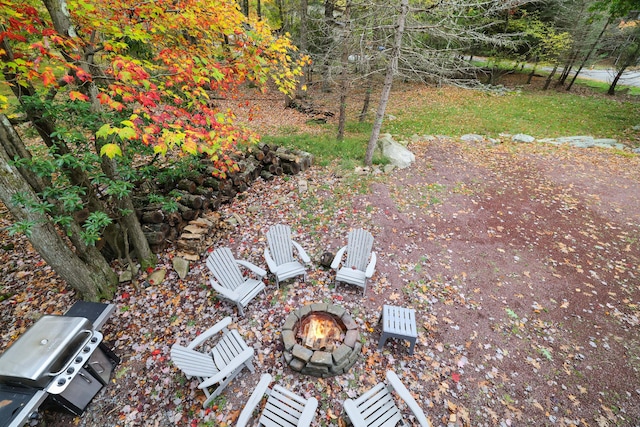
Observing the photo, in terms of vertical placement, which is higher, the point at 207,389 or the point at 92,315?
the point at 92,315

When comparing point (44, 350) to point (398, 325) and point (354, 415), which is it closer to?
point (354, 415)

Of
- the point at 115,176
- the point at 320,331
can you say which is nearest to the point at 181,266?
the point at 115,176

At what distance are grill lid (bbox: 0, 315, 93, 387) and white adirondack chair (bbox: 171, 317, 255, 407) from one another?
1.21m

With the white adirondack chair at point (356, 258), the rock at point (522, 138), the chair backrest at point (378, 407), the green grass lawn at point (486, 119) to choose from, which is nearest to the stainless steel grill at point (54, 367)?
the chair backrest at point (378, 407)

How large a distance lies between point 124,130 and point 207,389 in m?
3.57

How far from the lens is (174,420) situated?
3.44m

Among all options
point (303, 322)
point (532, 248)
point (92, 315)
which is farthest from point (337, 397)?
point (532, 248)

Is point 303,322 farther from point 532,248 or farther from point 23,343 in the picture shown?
point 532,248

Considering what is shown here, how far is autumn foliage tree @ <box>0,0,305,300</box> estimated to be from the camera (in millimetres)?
3480

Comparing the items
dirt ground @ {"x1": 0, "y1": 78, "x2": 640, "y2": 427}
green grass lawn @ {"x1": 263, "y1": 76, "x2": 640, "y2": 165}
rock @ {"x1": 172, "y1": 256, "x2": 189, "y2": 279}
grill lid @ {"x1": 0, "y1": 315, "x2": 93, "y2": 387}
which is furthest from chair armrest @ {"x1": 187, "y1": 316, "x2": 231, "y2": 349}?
green grass lawn @ {"x1": 263, "y1": 76, "x2": 640, "y2": 165}

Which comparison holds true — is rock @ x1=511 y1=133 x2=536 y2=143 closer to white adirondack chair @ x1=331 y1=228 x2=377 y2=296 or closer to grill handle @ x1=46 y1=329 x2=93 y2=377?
white adirondack chair @ x1=331 y1=228 x2=377 y2=296

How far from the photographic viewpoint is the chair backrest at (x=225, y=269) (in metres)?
4.81

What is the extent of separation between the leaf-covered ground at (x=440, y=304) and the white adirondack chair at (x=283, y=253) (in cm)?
33

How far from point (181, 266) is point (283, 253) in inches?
81.2
